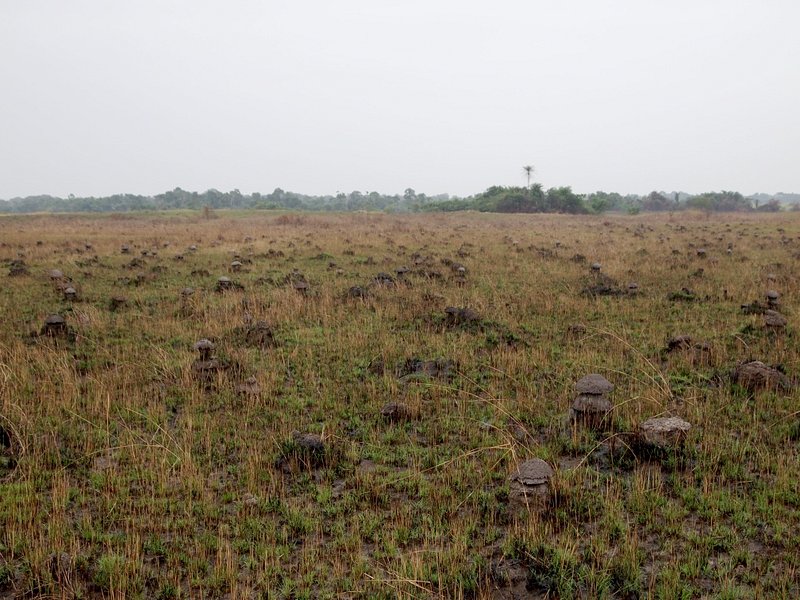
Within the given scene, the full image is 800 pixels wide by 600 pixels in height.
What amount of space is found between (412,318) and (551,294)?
15.2 feet

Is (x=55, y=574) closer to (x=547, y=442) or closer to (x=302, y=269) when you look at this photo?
(x=547, y=442)

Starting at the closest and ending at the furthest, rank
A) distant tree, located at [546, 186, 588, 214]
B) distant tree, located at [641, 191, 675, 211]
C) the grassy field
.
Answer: the grassy field, distant tree, located at [546, 186, 588, 214], distant tree, located at [641, 191, 675, 211]

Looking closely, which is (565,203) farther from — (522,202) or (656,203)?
(656,203)

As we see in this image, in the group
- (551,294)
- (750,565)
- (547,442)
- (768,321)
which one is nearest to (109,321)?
(547,442)

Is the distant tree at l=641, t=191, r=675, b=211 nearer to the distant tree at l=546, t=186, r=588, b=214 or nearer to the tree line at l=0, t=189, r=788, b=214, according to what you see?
the tree line at l=0, t=189, r=788, b=214

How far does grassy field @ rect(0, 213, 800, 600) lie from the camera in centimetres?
412

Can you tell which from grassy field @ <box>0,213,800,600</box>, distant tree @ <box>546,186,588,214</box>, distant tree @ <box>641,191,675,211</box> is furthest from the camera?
distant tree @ <box>641,191,675,211</box>

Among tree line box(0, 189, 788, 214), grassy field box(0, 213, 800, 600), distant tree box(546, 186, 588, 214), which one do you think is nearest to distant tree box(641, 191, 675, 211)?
tree line box(0, 189, 788, 214)

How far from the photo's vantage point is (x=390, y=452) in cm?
618

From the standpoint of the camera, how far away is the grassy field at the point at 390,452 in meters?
4.12

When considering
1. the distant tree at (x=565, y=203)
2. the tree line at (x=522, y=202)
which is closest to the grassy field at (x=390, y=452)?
the tree line at (x=522, y=202)

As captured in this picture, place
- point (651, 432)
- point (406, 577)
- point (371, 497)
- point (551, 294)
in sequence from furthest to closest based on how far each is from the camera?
point (551, 294) → point (651, 432) → point (371, 497) → point (406, 577)

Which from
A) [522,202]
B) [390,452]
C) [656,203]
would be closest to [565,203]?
[522,202]

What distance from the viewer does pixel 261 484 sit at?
Result: 5441 millimetres
